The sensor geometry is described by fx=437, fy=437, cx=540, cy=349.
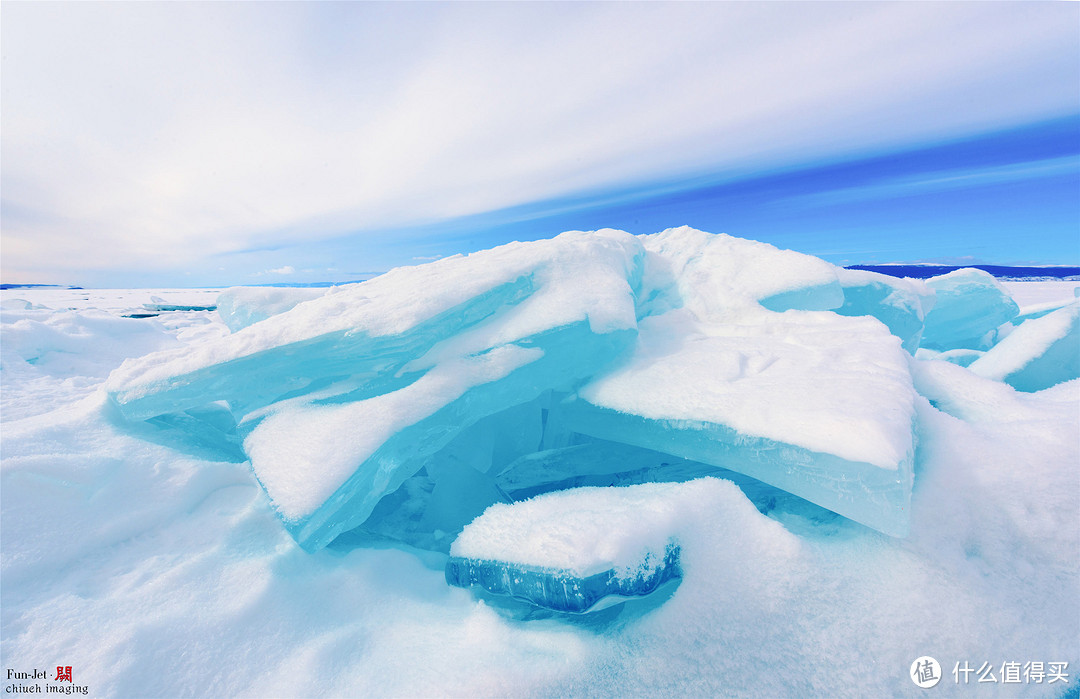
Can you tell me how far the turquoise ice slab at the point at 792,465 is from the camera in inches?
57.2

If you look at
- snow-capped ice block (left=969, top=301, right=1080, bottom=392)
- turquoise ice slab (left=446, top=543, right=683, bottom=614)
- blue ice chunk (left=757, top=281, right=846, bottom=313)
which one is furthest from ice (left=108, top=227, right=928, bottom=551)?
snow-capped ice block (left=969, top=301, right=1080, bottom=392)

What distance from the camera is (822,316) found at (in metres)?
3.16

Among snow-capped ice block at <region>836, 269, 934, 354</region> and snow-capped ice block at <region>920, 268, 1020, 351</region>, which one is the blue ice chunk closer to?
snow-capped ice block at <region>836, 269, 934, 354</region>

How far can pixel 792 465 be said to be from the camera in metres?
1.64

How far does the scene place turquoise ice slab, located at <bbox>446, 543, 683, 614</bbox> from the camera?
4.28 feet

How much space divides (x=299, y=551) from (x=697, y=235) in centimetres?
502

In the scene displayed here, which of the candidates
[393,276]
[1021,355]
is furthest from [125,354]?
[1021,355]

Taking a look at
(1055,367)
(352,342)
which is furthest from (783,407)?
(1055,367)

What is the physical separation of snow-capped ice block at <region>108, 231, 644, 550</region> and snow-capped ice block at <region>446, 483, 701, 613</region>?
1.62ft

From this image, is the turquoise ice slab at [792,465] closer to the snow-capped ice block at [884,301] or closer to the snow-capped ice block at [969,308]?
A: the snow-capped ice block at [884,301]

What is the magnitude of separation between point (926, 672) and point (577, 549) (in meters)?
→ 1.06

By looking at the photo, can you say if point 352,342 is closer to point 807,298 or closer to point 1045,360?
point 807,298

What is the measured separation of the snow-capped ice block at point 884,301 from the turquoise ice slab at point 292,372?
432 centimetres

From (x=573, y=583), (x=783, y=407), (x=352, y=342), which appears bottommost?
(x=573, y=583)
